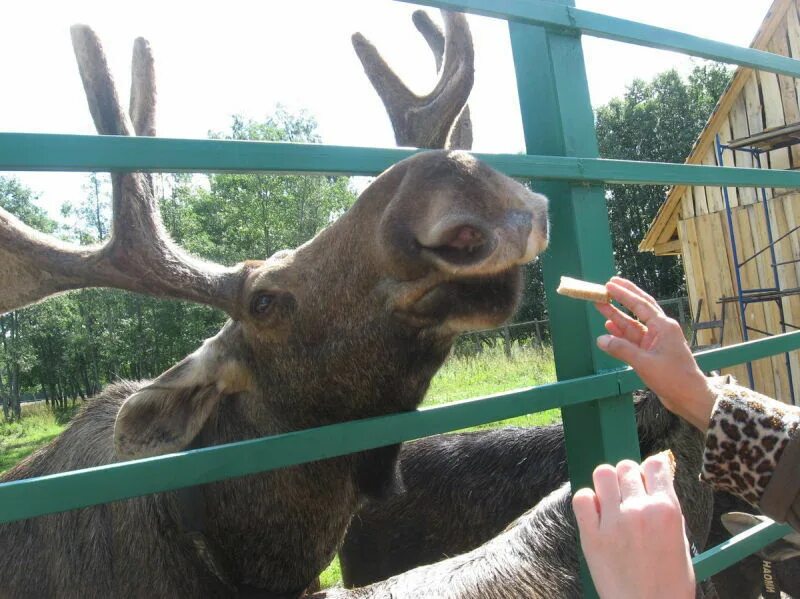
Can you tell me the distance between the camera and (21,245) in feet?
8.66

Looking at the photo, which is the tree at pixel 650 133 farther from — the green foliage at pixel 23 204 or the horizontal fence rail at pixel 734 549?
the horizontal fence rail at pixel 734 549

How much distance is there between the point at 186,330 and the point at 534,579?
1859 centimetres

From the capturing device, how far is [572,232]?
2195mm

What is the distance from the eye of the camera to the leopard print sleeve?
5.98 feet

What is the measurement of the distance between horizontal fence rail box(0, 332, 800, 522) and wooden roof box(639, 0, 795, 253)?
11237mm

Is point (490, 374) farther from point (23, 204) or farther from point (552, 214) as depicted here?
point (23, 204)

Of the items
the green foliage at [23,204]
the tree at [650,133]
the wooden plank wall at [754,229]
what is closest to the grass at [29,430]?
the green foliage at [23,204]

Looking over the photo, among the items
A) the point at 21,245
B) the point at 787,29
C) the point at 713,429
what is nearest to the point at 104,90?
the point at 21,245

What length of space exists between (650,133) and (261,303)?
149ft

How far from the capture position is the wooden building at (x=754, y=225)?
1137cm

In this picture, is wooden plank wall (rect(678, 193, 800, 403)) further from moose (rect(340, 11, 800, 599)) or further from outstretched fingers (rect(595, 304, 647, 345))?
outstretched fingers (rect(595, 304, 647, 345))

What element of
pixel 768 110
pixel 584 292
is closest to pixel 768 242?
pixel 768 110

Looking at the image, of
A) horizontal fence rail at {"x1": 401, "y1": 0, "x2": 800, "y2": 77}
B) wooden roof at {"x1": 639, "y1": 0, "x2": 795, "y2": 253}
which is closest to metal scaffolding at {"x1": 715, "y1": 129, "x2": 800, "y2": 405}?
wooden roof at {"x1": 639, "y1": 0, "x2": 795, "y2": 253}

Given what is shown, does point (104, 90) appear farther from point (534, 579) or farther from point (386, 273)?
point (534, 579)
